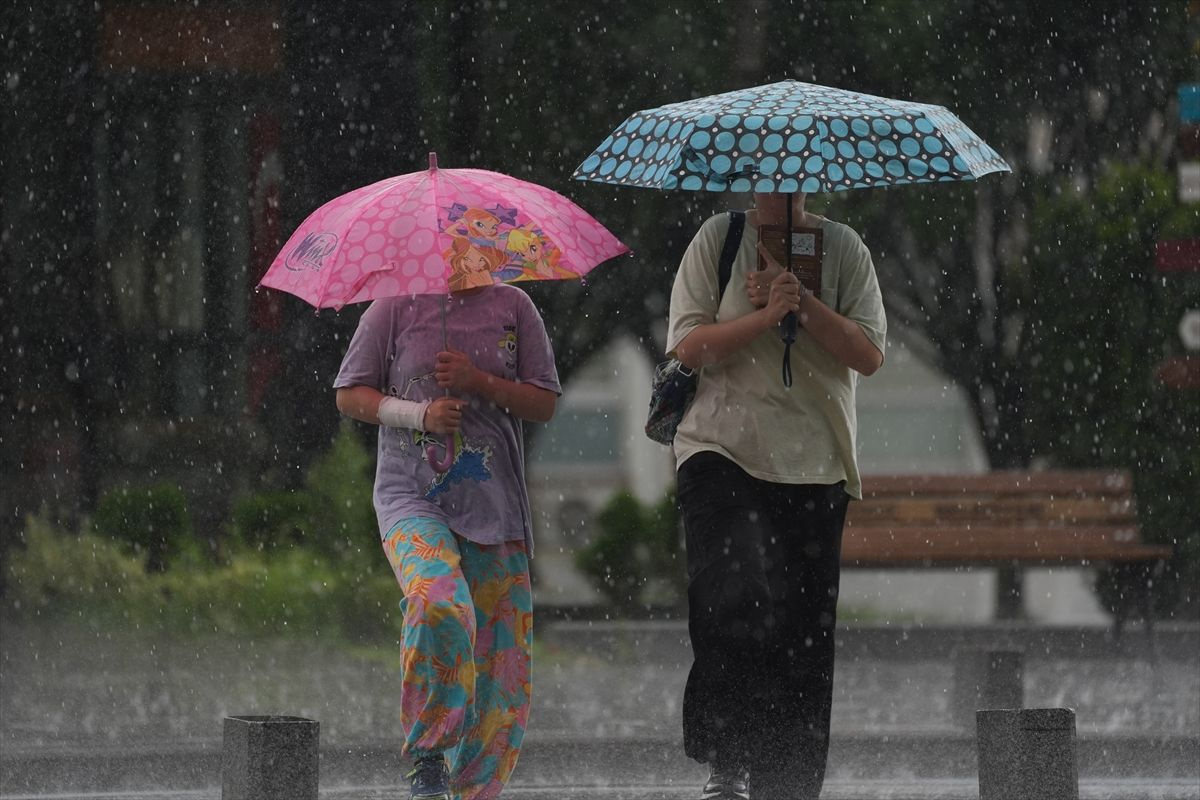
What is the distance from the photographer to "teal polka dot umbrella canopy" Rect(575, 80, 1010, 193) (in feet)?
18.8

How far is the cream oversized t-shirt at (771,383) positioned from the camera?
5.94 m

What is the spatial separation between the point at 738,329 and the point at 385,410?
0.96 m

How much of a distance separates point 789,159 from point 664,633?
8.10 meters

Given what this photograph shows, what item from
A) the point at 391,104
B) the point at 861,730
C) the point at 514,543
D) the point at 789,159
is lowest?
the point at 861,730

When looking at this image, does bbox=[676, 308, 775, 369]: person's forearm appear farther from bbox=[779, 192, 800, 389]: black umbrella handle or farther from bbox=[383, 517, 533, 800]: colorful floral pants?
bbox=[383, 517, 533, 800]: colorful floral pants

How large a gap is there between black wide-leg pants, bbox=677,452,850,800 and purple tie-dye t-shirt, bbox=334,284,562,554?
0.49m

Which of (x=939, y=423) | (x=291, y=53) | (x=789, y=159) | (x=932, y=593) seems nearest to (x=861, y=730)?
(x=789, y=159)

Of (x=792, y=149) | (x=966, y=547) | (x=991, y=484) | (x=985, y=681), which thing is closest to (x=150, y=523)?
(x=966, y=547)

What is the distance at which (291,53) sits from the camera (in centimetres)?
1244

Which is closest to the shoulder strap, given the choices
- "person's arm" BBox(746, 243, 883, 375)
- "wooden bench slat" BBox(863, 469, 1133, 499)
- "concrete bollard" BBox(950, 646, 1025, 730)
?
"person's arm" BBox(746, 243, 883, 375)

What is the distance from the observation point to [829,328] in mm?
5879

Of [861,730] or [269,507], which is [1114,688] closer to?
[861,730]

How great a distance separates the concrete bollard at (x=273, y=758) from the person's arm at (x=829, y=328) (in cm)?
166

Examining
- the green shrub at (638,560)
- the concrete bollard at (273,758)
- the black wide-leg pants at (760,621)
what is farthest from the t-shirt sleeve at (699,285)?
the green shrub at (638,560)
